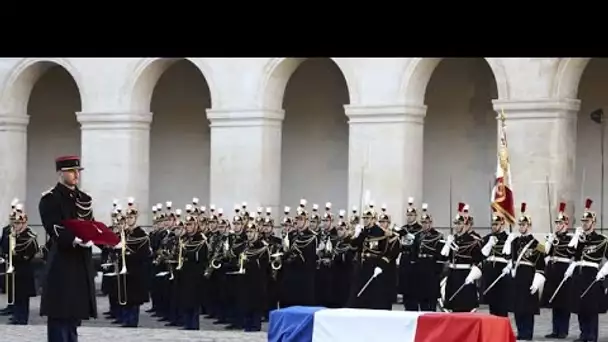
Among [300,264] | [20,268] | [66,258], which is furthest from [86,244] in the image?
[20,268]

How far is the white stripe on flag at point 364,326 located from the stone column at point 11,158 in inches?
664

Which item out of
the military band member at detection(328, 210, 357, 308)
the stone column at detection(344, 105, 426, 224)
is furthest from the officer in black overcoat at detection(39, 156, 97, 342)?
the stone column at detection(344, 105, 426, 224)

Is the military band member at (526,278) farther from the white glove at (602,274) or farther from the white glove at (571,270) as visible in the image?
the white glove at (602,274)

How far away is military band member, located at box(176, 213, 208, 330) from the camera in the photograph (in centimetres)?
1784

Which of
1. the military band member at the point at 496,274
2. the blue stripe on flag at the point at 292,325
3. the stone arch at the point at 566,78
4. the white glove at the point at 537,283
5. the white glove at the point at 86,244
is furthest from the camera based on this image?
the stone arch at the point at 566,78

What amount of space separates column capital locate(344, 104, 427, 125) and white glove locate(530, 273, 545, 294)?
803 centimetres

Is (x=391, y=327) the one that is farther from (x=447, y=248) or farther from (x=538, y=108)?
(x=538, y=108)

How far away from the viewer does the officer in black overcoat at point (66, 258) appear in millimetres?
11094

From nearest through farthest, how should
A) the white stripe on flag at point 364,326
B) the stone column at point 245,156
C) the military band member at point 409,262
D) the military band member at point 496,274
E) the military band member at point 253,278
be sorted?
the white stripe on flag at point 364,326 < the military band member at point 496,274 < the military band member at point 253,278 < the military band member at point 409,262 < the stone column at point 245,156

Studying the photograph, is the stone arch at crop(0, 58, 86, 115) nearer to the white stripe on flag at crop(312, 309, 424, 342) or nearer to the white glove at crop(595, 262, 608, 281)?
the white glove at crop(595, 262, 608, 281)

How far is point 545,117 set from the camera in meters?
22.5

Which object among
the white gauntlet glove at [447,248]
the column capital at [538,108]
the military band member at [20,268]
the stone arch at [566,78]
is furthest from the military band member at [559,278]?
the military band member at [20,268]

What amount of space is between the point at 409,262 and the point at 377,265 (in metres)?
1.34

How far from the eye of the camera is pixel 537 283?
15992 mm
